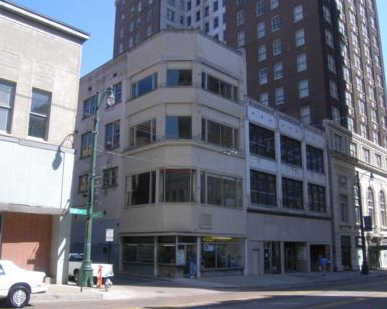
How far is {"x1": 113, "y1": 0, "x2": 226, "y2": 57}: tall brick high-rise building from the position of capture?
267 ft

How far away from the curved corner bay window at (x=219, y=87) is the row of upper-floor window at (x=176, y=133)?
2583 mm

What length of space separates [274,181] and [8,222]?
26480mm

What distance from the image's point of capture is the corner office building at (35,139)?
70.1 ft

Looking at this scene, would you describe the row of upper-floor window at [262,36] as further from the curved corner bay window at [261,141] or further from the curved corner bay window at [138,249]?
the curved corner bay window at [138,249]

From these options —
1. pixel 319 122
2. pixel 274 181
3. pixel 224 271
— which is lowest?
pixel 224 271

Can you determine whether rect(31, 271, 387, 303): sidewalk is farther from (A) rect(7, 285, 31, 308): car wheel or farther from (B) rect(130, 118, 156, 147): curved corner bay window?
(B) rect(130, 118, 156, 147): curved corner bay window

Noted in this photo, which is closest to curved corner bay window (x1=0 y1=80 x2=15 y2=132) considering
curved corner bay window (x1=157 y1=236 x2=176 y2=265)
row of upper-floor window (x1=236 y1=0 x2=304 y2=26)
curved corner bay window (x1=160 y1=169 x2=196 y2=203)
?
curved corner bay window (x1=160 y1=169 x2=196 y2=203)

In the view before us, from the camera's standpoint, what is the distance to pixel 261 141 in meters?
41.7

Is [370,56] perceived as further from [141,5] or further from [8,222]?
[8,222]

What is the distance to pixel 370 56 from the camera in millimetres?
71562

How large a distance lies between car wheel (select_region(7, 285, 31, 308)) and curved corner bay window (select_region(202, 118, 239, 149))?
70.8 ft

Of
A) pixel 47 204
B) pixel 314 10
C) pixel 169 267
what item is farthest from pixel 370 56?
pixel 47 204

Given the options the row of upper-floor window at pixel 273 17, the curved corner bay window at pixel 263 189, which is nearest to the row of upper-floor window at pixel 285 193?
the curved corner bay window at pixel 263 189

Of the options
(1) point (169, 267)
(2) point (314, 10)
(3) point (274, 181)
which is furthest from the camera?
(2) point (314, 10)
